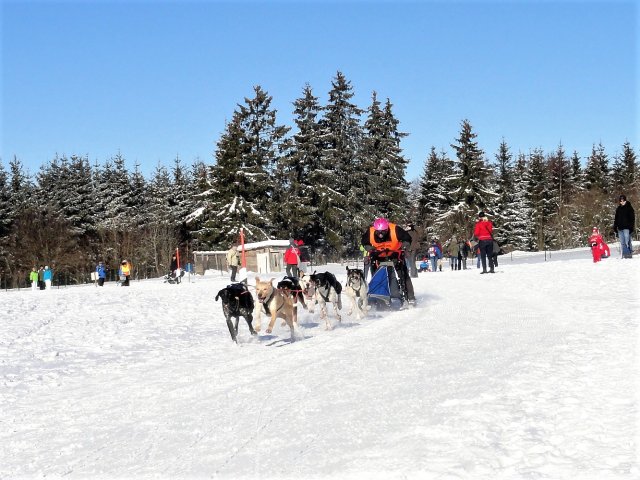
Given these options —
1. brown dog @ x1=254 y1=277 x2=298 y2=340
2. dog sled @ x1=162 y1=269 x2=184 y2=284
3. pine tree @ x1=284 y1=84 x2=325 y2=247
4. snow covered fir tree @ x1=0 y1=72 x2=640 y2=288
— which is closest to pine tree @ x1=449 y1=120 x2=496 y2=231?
snow covered fir tree @ x1=0 y1=72 x2=640 y2=288

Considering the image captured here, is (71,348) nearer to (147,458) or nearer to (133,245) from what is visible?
(147,458)

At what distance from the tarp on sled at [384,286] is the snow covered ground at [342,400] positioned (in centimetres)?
127

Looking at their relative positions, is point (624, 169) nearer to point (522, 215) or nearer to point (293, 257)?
point (522, 215)

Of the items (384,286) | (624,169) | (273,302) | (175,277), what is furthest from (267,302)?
(624,169)

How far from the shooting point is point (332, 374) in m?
6.59

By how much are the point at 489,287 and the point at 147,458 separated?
46.0ft

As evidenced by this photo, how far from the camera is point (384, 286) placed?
42.6 ft

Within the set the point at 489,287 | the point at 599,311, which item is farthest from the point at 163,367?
the point at 489,287

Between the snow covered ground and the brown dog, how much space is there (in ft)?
1.46

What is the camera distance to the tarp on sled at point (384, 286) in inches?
510

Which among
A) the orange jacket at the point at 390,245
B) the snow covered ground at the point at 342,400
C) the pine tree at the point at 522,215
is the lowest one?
the snow covered ground at the point at 342,400

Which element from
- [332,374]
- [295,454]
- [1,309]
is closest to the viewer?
[295,454]

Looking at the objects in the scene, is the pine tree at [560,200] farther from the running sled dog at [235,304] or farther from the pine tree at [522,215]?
the running sled dog at [235,304]

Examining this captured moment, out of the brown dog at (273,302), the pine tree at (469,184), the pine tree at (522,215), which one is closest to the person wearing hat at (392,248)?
the brown dog at (273,302)
